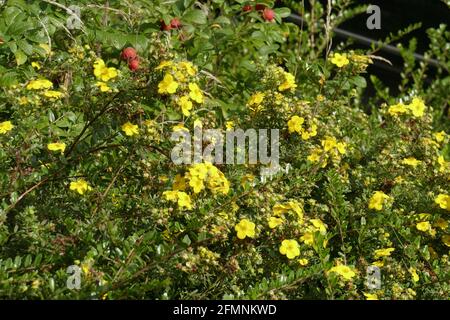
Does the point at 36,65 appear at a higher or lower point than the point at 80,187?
higher

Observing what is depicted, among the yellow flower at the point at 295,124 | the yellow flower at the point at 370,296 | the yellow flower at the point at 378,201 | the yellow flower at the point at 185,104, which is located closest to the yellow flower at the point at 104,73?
the yellow flower at the point at 185,104

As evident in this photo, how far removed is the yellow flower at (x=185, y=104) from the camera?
284 cm

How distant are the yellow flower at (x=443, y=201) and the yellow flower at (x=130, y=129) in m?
1.08

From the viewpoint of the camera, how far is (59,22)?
3451 mm

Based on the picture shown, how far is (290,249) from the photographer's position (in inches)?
103

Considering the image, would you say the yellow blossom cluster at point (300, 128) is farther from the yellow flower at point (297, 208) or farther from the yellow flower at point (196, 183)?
the yellow flower at point (196, 183)

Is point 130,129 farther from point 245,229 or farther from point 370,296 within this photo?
point 370,296

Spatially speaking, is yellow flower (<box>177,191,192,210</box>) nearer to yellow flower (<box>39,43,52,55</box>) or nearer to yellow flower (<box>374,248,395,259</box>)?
yellow flower (<box>374,248,395,259</box>)

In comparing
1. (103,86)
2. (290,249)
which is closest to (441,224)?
(290,249)

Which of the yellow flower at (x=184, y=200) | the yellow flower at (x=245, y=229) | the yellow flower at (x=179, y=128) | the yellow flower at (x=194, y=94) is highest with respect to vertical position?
the yellow flower at (x=194, y=94)

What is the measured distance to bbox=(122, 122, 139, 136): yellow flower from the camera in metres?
2.78

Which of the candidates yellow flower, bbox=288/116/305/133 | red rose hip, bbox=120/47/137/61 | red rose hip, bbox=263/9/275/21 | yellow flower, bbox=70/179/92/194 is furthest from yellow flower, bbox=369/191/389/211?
red rose hip, bbox=263/9/275/21

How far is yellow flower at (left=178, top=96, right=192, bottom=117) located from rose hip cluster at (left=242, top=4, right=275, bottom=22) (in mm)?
1116

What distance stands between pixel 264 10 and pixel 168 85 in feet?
4.15
